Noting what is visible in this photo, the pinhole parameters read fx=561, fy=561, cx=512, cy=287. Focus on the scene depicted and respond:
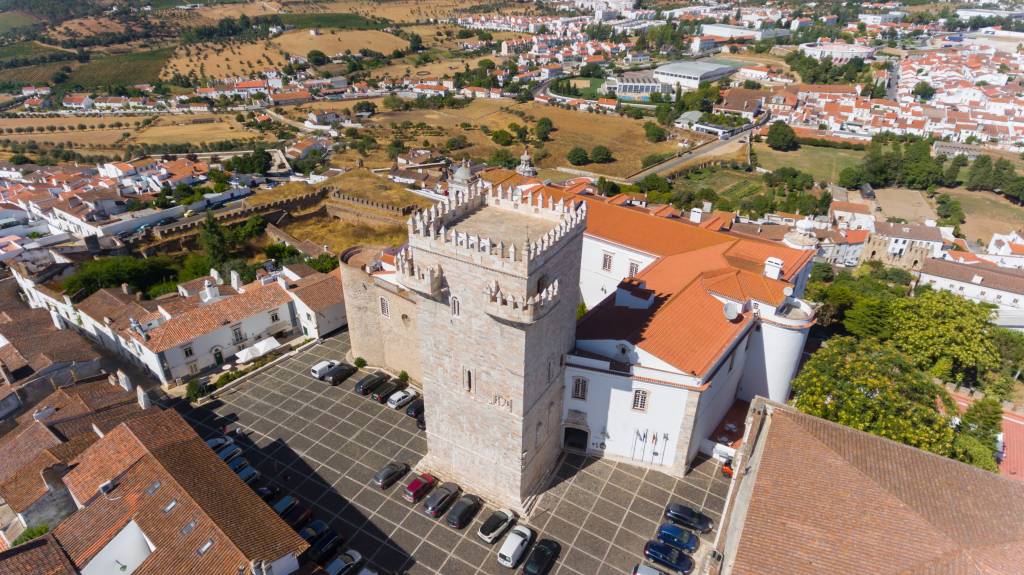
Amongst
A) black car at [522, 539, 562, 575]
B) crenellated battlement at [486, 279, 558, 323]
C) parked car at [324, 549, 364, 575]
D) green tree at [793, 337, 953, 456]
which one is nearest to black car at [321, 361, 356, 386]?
parked car at [324, 549, 364, 575]

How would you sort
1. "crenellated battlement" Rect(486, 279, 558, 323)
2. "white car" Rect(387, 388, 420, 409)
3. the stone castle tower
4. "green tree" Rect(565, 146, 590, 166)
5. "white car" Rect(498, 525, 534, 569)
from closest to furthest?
1. "crenellated battlement" Rect(486, 279, 558, 323)
2. the stone castle tower
3. "white car" Rect(498, 525, 534, 569)
4. "white car" Rect(387, 388, 420, 409)
5. "green tree" Rect(565, 146, 590, 166)

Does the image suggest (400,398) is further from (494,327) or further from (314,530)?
(494,327)

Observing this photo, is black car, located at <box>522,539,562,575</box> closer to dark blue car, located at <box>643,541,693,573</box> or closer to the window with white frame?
dark blue car, located at <box>643,541,693,573</box>

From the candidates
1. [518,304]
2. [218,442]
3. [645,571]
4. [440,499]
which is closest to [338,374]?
[218,442]

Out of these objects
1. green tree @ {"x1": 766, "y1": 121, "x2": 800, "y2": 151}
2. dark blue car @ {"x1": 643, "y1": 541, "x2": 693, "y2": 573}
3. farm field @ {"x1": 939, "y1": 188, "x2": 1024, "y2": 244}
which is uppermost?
dark blue car @ {"x1": 643, "y1": 541, "x2": 693, "y2": 573}

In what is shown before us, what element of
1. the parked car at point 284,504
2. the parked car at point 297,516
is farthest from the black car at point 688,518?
the parked car at point 284,504
